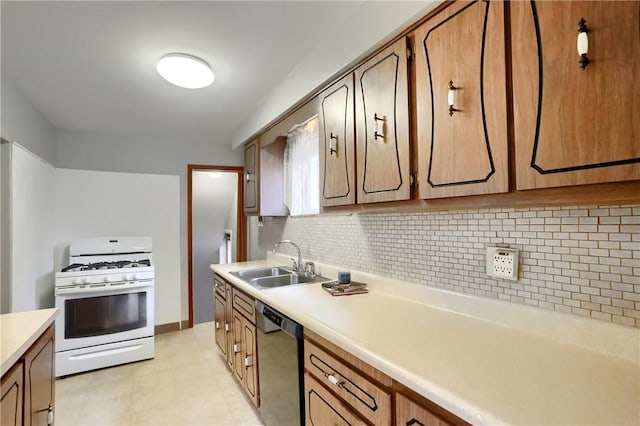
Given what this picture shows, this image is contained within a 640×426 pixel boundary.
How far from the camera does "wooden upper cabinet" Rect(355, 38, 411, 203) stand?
1335mm

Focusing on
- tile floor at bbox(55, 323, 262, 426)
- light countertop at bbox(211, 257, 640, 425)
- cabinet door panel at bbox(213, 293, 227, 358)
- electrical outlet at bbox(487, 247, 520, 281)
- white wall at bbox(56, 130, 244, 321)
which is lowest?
tile floor at bbox(55, 323, 262, 426)

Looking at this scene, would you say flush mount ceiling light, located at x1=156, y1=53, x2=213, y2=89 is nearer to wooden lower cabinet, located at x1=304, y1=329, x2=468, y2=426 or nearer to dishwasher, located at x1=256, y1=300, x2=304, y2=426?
dishwasher, located at x1=256, y1=300, x2=304, y2=426

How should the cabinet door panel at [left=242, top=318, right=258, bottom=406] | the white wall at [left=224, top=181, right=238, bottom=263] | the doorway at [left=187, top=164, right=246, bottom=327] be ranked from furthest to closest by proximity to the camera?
the doorway at [left=187, top=164, right=246, bottom=327] < the white wall at [left=224, top=181, right=238, bottom=263] < the cabinet door panel at [left=242, top=318, right=258, bottom=406]

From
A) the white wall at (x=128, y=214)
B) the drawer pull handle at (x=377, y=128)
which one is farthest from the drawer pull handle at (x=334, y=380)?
the white wall at (x=128, y=214)

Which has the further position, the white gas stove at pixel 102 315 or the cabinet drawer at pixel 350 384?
the white gas stove at pixel 102 315

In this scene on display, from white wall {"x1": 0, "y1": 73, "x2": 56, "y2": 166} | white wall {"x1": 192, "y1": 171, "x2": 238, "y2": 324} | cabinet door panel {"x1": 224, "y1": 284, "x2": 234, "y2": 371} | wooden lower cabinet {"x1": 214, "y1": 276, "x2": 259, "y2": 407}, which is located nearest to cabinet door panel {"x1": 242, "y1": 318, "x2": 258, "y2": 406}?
wooden lower cabinet {"x1": 214, "y1": 276, "x2": 259, "y2": 407}

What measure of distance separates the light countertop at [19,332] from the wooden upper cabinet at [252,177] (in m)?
1.81

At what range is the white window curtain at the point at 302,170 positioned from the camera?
8.29 feet

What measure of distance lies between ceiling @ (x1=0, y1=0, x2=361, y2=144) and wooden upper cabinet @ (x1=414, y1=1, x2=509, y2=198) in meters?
0.66

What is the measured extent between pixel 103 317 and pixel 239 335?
1.52 m

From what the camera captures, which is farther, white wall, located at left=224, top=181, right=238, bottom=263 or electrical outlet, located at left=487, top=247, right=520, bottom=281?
white wall, located at left=224, top=181, right=238, bottom=263

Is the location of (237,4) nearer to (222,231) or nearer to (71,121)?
(71,121)

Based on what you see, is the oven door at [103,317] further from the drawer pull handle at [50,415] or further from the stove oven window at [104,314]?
the drawer pull handle at [50,415]

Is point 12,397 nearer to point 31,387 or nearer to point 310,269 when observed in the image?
point 31,387
